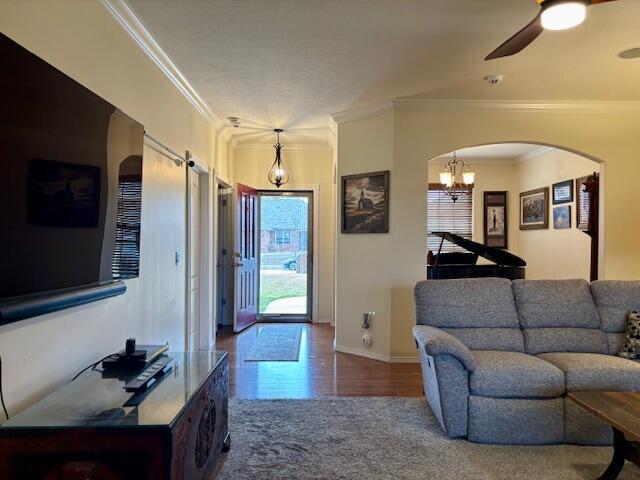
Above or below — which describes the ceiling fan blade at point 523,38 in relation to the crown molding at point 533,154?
below

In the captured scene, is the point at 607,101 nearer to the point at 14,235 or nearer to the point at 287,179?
the point at 287,179

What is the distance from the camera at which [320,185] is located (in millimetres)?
Result: 6266

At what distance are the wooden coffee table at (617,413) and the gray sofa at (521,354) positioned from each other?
360 millimetres

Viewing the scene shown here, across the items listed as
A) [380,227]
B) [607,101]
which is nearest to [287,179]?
[380,227]

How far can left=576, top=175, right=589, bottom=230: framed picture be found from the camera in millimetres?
4660

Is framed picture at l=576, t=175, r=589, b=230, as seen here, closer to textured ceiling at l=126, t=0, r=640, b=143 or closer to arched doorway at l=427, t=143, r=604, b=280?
arched doorway at l=427, t=143, r=604, b=280

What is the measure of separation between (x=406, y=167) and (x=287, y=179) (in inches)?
92.8

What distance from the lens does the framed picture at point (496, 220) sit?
281 inches

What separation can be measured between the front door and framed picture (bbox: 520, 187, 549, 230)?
4328 millimetres

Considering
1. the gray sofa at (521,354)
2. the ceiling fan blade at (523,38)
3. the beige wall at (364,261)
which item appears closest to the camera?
the ceiling fan blade at (523,38)

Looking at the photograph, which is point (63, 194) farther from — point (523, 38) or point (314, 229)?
Answer: point (314, 229)

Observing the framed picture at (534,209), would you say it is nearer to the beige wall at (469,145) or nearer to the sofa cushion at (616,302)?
the beige wall at (469,145)

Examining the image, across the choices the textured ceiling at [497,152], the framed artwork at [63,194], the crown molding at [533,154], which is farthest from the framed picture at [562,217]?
the framed artwork at [63,194]

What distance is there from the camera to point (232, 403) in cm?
312
